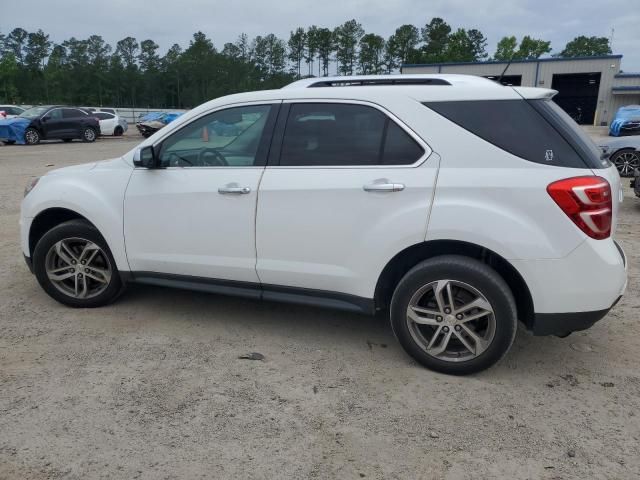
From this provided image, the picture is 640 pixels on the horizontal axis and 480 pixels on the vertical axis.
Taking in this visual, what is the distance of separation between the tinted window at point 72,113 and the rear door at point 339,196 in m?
24.0

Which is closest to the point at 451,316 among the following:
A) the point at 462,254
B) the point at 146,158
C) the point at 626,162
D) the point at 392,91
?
the point at 462,254

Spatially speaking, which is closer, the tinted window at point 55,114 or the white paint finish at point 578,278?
the white paint finish at point 578,278

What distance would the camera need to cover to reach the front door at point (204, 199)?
3639mm

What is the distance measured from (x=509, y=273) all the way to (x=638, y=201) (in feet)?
25.9

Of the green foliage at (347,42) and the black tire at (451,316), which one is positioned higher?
the green foliage at (347,42)

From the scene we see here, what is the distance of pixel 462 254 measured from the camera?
3.24 meters

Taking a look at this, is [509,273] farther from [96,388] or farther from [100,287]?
[100,287]

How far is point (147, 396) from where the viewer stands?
10.1 ft

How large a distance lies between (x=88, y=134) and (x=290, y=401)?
2574cm

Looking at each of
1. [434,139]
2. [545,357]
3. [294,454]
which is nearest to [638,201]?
[545,357]

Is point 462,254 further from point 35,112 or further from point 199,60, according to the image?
point 199,60

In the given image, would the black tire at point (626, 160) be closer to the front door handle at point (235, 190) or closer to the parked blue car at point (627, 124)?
the parked blue car at point (627, 124)

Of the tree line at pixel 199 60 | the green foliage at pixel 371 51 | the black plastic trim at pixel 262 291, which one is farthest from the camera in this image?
the green foliage at pixel 371 51

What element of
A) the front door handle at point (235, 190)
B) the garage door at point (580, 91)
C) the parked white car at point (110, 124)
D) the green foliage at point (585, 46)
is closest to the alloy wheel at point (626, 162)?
the front door handle at point (235, 190)
